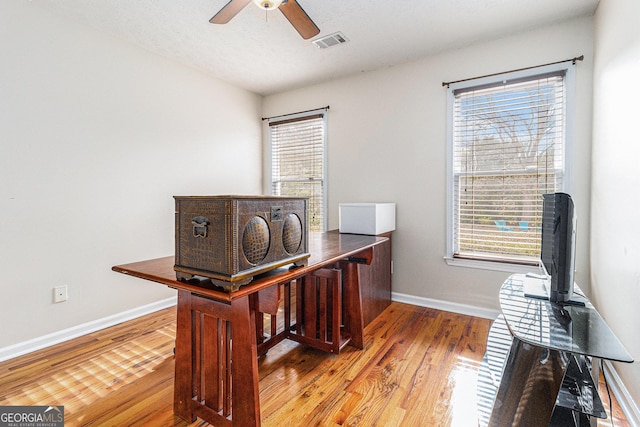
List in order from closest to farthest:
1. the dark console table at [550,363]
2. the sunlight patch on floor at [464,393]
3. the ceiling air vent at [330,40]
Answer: the dark console table at [550,363]
the sunlight patch on floor at [464,393]
the ceiling air vent at [330,40]

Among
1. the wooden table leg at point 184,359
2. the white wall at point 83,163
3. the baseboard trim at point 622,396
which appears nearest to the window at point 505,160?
the baseboard trim at point 622,396

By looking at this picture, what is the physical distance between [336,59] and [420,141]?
1.21 metres

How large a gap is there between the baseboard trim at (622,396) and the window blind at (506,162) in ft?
3.17

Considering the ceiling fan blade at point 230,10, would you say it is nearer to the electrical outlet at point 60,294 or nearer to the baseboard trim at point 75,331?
the electrical outlet at point 60,294

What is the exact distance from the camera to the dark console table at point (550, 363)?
3.63 feet

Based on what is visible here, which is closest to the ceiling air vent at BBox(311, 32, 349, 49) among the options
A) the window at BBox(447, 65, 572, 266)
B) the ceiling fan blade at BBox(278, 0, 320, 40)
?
the ceiling fan blade at BBox(278, 0, 320, 40)

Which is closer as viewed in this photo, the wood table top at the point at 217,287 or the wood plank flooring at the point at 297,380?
the wood table top at the point at 217,287

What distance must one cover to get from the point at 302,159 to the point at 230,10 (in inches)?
86.4

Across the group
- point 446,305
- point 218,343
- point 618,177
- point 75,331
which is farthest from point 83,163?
point 618,177

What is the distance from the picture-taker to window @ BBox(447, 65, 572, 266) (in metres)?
2.58

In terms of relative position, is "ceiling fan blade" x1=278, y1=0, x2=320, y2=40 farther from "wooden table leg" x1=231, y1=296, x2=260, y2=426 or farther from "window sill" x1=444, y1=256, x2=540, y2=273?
"window sill" x1=444, y1=256, x2=540, y2=273

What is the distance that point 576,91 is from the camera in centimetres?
246

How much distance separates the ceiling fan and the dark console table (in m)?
1.99

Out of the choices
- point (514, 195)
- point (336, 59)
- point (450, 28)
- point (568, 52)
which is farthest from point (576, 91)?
point (336, 59)
